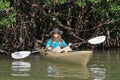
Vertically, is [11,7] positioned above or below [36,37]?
above

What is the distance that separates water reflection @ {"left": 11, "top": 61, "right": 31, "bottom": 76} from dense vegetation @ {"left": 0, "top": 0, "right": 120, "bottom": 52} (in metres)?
1.18

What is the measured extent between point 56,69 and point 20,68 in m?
0.81

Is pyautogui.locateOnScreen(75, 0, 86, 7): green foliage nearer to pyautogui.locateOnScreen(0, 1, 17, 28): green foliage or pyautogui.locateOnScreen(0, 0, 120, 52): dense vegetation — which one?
pyautogui.locateOnScreen(0, 0, 120, 52): dense vegetation

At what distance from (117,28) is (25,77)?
6919mm

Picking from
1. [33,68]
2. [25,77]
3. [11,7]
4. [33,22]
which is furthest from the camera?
[33,22]

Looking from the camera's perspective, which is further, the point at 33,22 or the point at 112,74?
the point at 33,22

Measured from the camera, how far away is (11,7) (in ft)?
44.7

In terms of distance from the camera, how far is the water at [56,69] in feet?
32.2

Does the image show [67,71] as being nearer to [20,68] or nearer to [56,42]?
[20,68]

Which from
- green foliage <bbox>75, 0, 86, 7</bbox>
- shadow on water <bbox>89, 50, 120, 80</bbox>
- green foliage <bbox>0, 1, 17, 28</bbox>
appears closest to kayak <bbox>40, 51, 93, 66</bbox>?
shadow on water <bbox>89, 50, 120, 80</bbox>

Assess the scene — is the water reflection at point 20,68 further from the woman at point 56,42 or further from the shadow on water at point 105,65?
the shadow on water at point 105,65

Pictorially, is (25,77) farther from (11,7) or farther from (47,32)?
(47,32)

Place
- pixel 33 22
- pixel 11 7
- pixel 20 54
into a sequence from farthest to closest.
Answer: pixel 33 22 < pixel 11 7 < pixel 20 54

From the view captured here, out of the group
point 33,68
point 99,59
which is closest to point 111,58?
point 99,59
